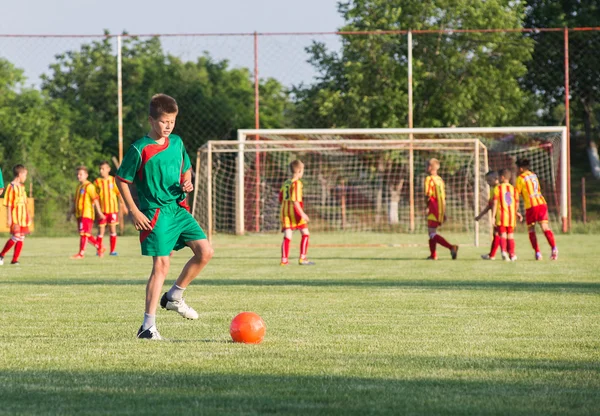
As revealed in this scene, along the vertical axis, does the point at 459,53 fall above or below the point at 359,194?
above

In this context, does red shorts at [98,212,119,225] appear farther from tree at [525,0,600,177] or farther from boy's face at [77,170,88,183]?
tree at [525,0,600,177]

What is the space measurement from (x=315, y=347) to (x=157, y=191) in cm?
157

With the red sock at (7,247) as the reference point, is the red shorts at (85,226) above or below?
above

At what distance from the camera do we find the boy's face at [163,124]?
716cm

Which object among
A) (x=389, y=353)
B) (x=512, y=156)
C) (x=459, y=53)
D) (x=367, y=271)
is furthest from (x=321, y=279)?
(x=459, y=53)

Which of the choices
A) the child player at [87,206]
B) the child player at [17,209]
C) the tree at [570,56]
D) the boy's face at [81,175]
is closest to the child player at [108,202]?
the child player at [87,206]

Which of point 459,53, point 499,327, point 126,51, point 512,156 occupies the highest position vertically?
point 126,51

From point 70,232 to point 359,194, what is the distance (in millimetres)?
9521

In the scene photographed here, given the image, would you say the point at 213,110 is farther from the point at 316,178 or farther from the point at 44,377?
the point at 44,377

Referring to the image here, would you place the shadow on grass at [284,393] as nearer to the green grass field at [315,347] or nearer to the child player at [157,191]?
the green grass field at [315,347]

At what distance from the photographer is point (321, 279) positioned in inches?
517

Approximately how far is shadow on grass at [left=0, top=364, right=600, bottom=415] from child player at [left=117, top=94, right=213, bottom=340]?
1.50 m

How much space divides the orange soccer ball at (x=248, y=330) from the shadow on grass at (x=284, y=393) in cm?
110

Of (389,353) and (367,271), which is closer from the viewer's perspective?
(389,353)
